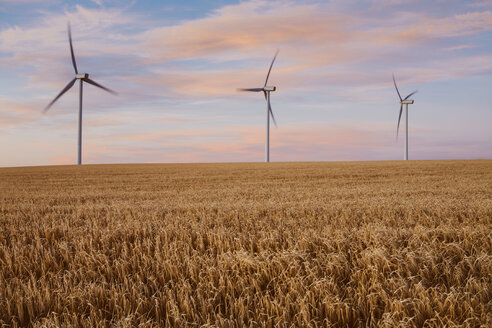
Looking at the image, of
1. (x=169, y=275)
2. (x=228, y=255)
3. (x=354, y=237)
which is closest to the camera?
(x=169, y=275)

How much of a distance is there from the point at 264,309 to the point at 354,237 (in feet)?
13.4

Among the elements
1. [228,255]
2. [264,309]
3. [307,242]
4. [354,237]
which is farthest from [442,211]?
[264,309]

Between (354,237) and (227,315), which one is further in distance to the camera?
(354,237)

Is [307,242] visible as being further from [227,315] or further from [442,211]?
[442,211]

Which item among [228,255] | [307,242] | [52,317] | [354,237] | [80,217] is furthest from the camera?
[80,217]

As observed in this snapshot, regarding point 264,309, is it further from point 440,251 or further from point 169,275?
point 440,251

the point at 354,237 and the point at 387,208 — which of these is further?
the point at 387,208

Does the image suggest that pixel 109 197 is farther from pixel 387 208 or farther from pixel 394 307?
pixel 394 307

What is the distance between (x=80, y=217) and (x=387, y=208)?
11.6 m

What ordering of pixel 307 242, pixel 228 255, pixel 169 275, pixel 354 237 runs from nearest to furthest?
pixel 169 275 < pixel 228 255 < pixel 307 242 < pixel 354 237

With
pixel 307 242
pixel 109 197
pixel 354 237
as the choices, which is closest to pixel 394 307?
pixel 307 242

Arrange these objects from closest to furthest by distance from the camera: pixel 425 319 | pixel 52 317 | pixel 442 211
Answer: pixel 425 319, pixel 52 317, pixel 442 211

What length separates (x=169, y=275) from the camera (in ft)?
19.9

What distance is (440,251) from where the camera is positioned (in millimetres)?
6906
